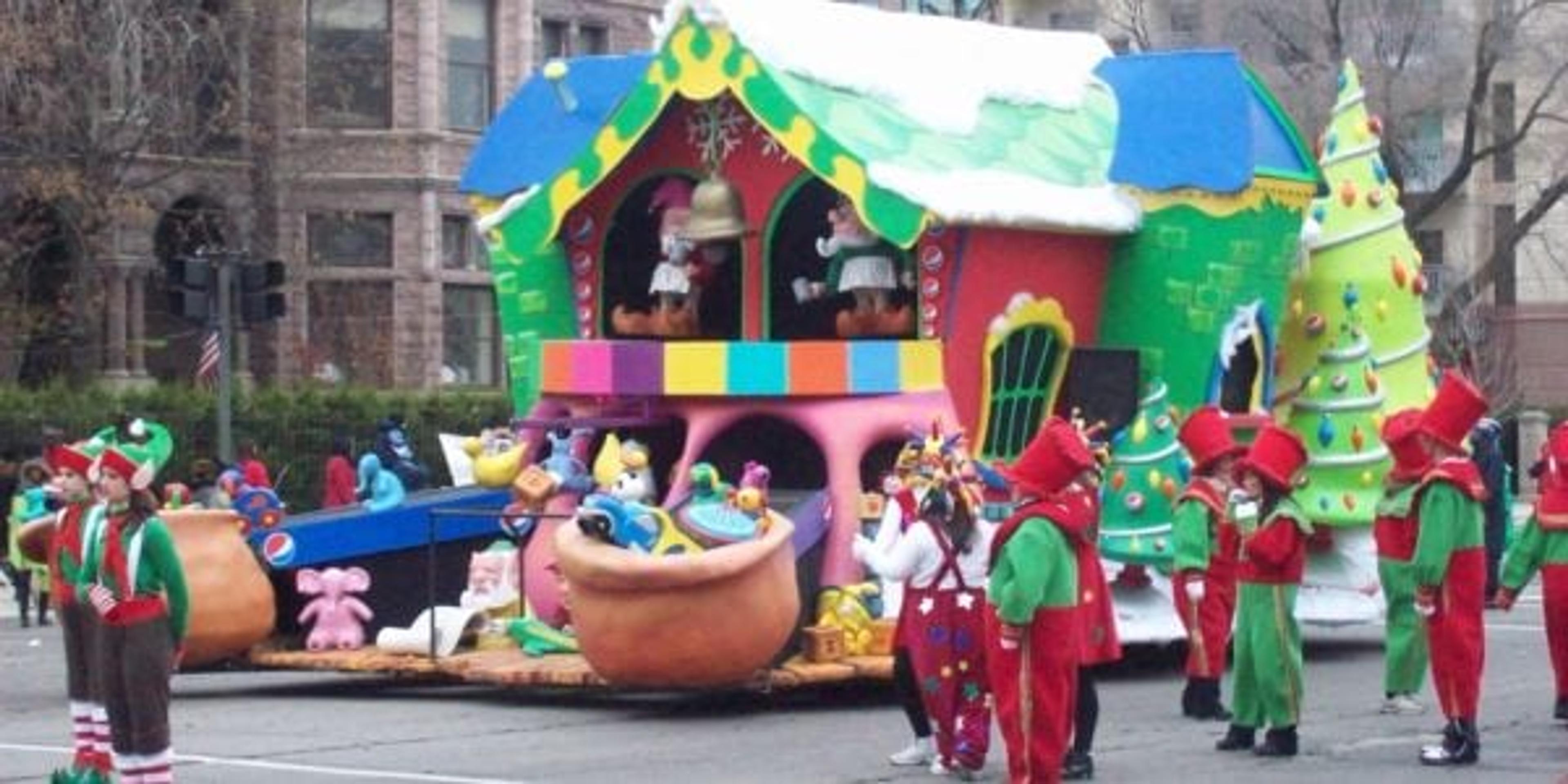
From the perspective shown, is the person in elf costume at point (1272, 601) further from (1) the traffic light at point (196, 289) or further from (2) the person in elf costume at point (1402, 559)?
(1) the traffic light at point (196, 289)

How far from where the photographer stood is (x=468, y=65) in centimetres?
4591

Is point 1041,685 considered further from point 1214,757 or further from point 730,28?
point 730,28

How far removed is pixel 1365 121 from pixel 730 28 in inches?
244

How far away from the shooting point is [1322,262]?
918 inches

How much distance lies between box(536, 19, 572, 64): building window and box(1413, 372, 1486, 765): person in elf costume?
3303 cm

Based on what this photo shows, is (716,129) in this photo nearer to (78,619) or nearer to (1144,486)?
(1144,486)

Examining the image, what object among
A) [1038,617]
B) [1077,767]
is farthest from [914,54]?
[1038,617]

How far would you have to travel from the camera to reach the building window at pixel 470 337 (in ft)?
151

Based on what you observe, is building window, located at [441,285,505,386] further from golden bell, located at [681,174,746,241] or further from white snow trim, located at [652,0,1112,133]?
golden bell, located at [681,174,746,241]

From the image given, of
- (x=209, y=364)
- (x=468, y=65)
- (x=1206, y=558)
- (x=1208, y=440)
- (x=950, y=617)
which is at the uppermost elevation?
(x=468, y=65)

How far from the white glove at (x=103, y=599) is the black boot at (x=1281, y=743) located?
6.14m

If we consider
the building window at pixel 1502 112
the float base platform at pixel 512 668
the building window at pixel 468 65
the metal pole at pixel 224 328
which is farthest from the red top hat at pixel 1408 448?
the building window at pixel 1502 112

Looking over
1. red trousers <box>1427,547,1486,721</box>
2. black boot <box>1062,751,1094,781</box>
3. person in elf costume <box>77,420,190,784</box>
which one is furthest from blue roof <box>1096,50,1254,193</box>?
person in elf costume <box>77,420,190,784</box>

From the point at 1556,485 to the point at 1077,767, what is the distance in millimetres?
3725
